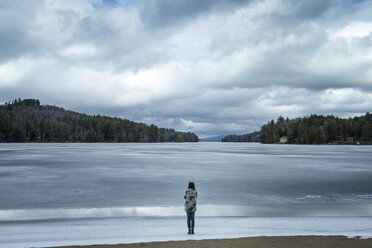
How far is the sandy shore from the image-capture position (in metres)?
8.67

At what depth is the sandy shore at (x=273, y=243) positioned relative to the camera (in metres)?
8.67

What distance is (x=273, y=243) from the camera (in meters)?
8.97

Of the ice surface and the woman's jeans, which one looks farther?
the woman's jeans

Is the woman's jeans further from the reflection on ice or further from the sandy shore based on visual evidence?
the reflection on ice

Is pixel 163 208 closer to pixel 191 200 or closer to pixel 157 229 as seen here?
pixel 157 229

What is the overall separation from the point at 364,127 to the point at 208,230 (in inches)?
→ 7140

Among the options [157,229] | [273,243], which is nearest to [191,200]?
[157,229]

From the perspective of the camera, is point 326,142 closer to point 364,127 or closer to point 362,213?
point 364,127

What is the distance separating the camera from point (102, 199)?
54.6 feet

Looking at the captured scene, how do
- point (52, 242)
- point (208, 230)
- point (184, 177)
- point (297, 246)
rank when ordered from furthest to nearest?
1. point (184, 177)
2. point (208, 230)
3. point (52, 242)
4. point (297, 246)

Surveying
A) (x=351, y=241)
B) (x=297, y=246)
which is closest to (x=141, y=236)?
(x=297, y=246)

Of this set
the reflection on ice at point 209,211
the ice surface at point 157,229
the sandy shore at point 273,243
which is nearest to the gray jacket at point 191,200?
the ice surface at point 157,229

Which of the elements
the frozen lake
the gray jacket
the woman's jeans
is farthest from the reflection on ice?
the gray jacket

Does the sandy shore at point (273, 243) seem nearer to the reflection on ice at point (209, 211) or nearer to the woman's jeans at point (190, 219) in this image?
the woman's jeans at point (190, 219)
